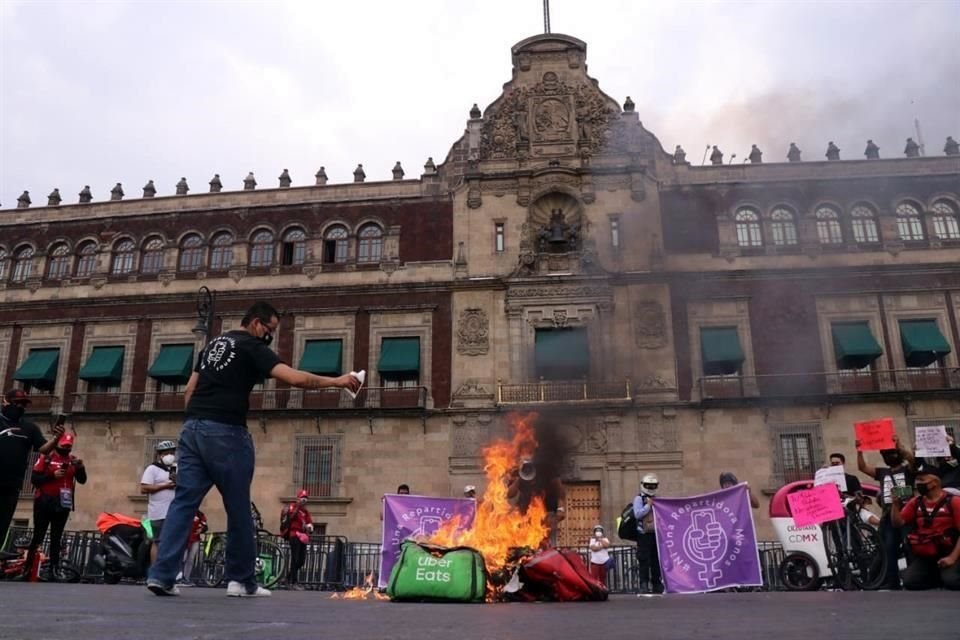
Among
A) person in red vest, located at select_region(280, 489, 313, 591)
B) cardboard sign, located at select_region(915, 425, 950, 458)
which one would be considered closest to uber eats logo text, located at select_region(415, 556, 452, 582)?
cardboard sign, located at select_region(915, 425, 950, 458)

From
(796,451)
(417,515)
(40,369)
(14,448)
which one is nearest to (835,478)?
(417,515)

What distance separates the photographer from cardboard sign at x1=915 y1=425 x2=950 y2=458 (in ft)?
30.1

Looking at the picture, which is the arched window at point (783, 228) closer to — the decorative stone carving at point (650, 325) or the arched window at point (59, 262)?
the decorative stone carving at point (650, 325)

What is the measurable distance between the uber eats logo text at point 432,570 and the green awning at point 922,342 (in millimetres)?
21193

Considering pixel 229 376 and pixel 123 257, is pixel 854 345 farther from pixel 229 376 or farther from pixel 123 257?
pixel 123 257

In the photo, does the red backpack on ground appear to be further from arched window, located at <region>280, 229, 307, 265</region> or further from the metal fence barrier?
arched window, located at <region>280, 229, 307, 265</region>

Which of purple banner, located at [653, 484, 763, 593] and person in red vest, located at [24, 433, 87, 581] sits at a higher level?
person in red vest, located at [24, 433, 87, 581]

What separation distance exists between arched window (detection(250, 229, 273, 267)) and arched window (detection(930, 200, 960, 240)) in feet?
76.4

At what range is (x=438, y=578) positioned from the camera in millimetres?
6484

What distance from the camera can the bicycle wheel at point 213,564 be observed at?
11.4 metres

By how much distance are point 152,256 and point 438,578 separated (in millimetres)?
25102

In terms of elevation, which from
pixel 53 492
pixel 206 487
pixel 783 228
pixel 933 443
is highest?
pixel 783 228

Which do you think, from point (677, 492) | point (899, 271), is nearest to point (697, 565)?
point (677, 492)

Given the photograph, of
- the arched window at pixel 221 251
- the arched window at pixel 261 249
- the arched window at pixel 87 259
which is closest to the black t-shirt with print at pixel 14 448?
the arched window at pixel 261 249
